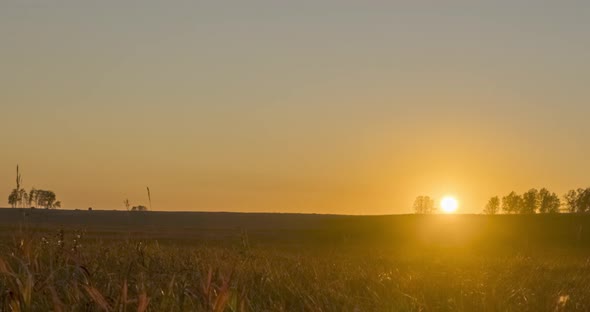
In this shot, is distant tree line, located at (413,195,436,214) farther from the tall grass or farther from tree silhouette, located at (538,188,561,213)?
the tall grass

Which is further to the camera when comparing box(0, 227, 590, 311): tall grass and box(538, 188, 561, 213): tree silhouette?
box(538, 188, 561, 213): tree silhouette

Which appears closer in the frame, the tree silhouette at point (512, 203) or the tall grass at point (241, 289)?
the tall grass at point (241, 289)

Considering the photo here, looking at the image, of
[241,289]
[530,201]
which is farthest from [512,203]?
[241,289]

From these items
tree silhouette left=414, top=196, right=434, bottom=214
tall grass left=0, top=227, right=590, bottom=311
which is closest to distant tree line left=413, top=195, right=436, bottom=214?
tree silhouette left=414, top=196, right=434, bottom=214

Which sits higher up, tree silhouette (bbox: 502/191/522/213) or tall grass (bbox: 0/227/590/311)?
tree silhouette (bbox: 502/191/522/213)

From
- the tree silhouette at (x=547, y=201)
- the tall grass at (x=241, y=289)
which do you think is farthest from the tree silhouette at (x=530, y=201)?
the tall grass at (x=241, y=289)

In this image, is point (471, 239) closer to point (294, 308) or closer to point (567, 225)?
point (567, 225)

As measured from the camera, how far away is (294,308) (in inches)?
170

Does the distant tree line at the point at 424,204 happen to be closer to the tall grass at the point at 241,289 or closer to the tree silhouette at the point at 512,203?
the tree silhouette at the point at 512,203

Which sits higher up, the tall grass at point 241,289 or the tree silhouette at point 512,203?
the tree silhouette at point 512,203

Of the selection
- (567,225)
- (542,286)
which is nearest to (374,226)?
(567,225)

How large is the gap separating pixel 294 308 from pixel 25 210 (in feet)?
8.49

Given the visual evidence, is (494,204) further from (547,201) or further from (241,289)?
(241,289)

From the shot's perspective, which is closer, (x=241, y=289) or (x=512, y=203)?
(x=241, y=289)
